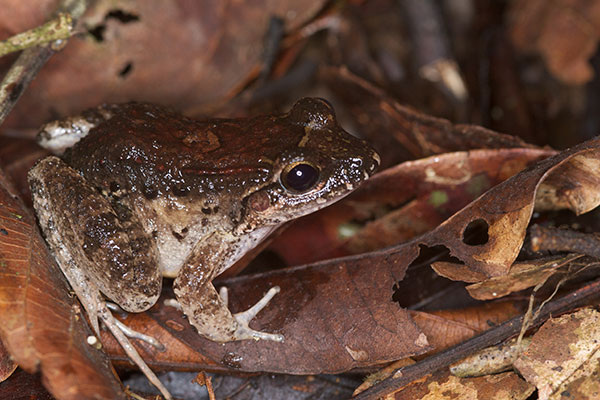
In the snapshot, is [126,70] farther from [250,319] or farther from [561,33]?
[561,33]

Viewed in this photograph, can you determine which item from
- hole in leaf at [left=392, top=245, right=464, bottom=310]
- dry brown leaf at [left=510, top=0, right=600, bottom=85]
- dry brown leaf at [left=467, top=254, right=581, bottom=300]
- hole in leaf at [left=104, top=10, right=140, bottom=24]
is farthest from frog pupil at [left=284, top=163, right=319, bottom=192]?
dry brown leaf at [left=510, top=0, right=600, bottom=85]

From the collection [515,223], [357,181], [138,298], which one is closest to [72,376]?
[138,298]

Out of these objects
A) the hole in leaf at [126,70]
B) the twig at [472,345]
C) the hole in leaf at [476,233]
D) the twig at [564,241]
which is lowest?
the twig at [472,345]

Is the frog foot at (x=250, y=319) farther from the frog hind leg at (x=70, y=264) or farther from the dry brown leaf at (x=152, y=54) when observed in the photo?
the dry brown leaf at (x=152, y=54)

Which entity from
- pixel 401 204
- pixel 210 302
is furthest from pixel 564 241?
pixel 210 302

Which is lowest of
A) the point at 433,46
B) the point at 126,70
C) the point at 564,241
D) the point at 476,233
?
the point at 564,241

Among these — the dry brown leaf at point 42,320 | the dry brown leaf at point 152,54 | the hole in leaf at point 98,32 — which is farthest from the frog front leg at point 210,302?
the hole in leaf at point 98,32

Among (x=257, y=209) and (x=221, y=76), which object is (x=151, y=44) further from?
(x=257, y=209)
